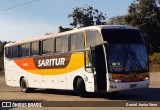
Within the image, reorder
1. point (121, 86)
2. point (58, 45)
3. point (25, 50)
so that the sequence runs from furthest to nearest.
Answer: point (25, 50) → point (58, 45) → point (121, 86)

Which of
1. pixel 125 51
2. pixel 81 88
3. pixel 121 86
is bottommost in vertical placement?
pixel 81 88

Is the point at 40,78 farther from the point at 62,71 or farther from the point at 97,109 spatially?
the point at 97,109

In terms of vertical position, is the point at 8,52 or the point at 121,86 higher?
the point at 8,52

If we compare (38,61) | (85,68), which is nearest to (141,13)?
(38,61)

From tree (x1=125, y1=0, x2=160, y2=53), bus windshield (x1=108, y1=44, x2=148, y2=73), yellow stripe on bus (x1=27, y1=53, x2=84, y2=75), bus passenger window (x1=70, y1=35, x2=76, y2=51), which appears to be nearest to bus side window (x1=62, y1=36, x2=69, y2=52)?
bus passenger window (x1=70, y1=35, x2=76, y2=51)

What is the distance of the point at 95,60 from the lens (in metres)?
Answer: 18.8

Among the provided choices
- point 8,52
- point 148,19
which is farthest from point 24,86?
point 148,19

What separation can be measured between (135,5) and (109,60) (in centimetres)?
3838

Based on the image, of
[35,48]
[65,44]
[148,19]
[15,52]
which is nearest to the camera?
[65,44]

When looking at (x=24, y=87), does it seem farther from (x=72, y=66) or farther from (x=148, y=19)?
(x=148, y=19)

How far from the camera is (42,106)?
16.8 m

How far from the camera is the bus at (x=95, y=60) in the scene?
18188 mm

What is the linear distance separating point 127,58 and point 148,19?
3611 cm

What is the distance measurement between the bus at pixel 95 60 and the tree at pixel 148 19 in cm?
3032
